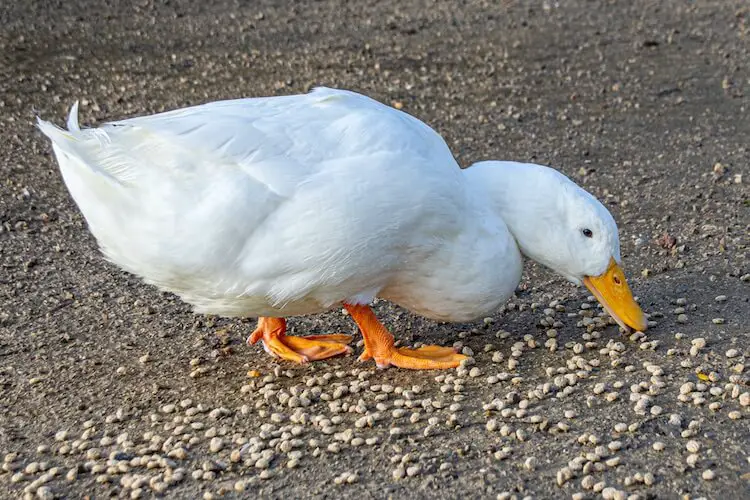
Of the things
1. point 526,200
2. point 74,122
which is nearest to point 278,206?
point 74,122

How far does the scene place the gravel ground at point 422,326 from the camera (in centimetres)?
368

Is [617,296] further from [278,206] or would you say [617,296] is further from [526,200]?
[278,206]

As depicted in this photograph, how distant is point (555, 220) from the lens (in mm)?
4246

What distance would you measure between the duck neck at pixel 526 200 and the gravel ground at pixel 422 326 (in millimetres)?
569

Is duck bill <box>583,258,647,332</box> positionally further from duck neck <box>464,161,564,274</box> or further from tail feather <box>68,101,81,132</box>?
tail feather <box>68,101,81,132</box>

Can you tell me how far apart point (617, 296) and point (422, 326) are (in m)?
1.08

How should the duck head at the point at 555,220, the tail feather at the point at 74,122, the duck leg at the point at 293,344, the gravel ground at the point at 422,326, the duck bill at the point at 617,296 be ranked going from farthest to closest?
the duck leg at the point at 293,344, the duck bill at the point at 617,296, the duck head at the point at 555,220, the tail feather at the point at 74,122, the gravel ground at the point at 422,326

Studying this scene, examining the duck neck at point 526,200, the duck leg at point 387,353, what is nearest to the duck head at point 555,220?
the duck neck at point 526,200

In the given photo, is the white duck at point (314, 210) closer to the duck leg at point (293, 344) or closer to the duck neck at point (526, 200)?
the duck neck at point (526, 200)

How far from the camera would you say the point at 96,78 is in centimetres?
820

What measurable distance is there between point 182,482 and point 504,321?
1.96 meters

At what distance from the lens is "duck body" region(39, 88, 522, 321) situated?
12.6 feet

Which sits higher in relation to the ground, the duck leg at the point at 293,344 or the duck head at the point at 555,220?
the duck head at the point at 555,220

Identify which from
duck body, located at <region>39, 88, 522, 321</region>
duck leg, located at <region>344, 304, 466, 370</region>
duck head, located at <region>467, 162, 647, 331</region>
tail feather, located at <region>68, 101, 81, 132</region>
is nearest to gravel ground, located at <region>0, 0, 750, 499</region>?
duck leg, located at <region>344, 304, 466, 370</region>
